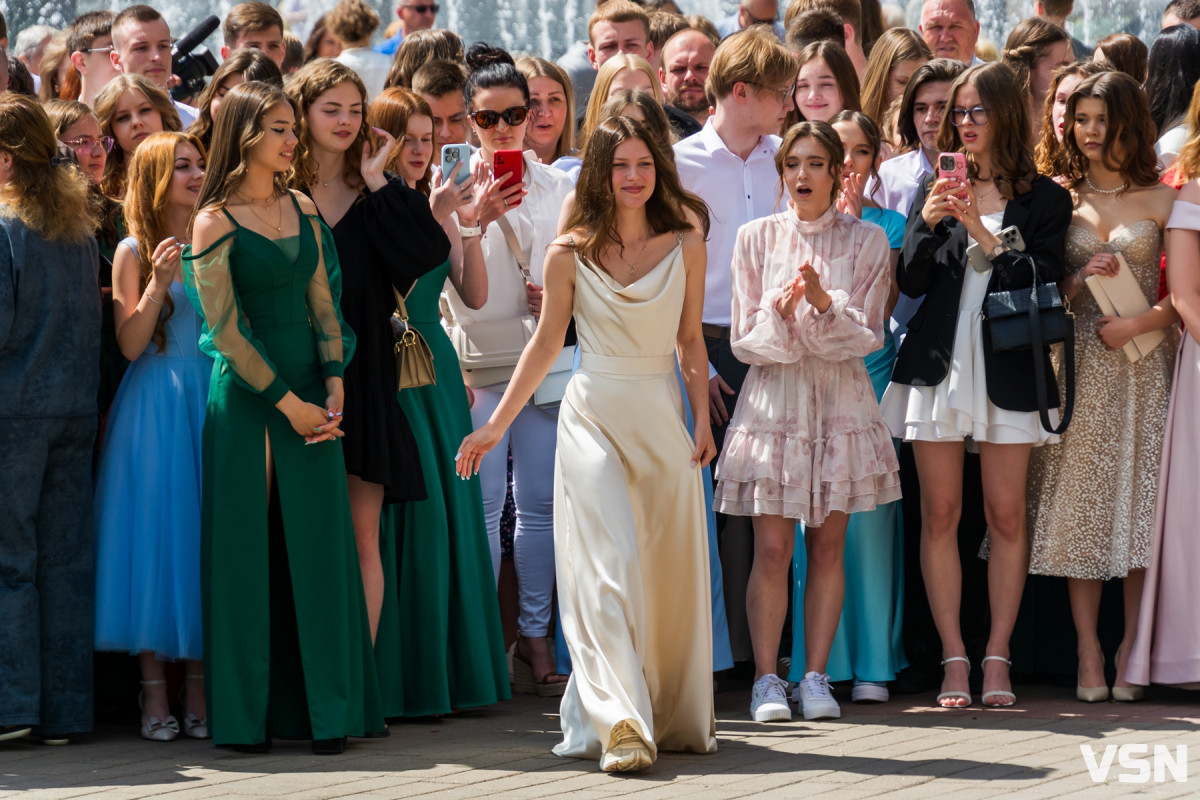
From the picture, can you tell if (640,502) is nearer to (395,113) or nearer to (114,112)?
(395,113)

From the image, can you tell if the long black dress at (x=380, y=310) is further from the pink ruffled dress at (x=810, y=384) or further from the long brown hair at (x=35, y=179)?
the pink ruffled dress at (x=810, y=384)

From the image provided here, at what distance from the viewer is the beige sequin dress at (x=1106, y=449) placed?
6.57m

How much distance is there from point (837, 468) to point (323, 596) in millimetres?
1899

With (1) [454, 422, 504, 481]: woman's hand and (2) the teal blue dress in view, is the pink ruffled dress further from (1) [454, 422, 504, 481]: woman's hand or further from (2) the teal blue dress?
(1) [454, 422, 504, 481]: woman's hand

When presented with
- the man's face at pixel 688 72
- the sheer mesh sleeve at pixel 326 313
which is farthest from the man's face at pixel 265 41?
the sheer mesh sleeve at pixel 326 313

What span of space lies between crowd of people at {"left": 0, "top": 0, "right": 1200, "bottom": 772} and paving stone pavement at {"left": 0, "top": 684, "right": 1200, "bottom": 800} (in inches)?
5.7

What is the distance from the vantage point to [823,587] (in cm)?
648

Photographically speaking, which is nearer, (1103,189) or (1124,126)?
(1124,126)

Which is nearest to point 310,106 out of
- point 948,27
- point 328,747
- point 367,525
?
point 367,525

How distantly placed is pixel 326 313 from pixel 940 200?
7.55ft

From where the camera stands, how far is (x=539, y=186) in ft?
23.1

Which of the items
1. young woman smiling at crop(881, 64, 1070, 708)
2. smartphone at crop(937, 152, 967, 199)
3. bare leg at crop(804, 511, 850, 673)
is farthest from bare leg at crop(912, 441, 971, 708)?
smartphone at crop(937, 152, 967, 199)

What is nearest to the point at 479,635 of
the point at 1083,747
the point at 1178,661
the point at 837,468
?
the point at 837,468

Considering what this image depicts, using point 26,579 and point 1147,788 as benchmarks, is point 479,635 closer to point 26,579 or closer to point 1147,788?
point 26,579
